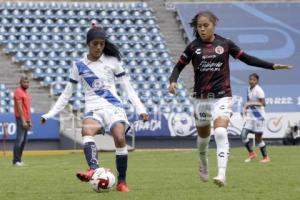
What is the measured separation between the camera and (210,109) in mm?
11680

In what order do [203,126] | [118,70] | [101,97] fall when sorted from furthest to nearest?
[203,126]
[118,70]
[101,97]

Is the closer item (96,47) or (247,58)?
(96,47)

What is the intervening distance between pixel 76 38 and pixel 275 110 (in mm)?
8348

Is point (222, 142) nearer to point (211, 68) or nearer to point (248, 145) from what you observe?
point (211, 68)

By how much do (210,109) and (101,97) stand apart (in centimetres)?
158

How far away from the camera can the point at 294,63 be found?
3634 centimetres

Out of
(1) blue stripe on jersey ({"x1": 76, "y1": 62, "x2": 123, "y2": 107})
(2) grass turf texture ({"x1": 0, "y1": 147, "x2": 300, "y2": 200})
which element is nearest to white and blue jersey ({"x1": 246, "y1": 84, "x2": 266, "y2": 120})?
(2) grass turf texture ({"x1": 0, "y1": 147, "x2": 300, "y2": 200})

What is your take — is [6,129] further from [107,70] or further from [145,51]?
[107,70]

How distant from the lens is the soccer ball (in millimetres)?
10570

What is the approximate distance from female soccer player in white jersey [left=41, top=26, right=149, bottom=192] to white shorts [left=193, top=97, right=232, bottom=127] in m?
1.05

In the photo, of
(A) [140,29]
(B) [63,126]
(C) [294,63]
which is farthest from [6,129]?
(C) [294,63]

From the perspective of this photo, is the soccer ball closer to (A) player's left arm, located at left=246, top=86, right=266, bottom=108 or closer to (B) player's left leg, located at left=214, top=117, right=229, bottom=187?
(B) player's left leg, located at left=214, top=117, right=229, bottom=187

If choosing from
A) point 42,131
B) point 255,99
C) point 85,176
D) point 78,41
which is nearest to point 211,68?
point 85,176

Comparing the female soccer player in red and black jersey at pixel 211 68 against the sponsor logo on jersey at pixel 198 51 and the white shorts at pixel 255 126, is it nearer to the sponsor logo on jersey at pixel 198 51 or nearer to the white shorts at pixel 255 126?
the sponsor logo on jersey at pixel 198 51
